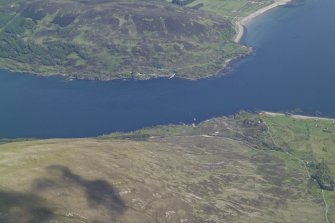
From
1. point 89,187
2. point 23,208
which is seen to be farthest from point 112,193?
point 23,208

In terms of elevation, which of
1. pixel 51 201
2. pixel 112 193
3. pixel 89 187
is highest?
pixel 51 201

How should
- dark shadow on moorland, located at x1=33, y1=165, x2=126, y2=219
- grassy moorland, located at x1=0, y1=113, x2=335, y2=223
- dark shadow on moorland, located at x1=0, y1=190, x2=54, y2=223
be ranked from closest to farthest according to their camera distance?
1. dark shadow on moorland, located at x1=0, y1=190, x2=54, y2=223
2. grassy moorland, located at x1=0, y1=113, x2=335, y2=223
3. dark shadow on moorland, located at x1=33, y1=165, x2=126, y2=219

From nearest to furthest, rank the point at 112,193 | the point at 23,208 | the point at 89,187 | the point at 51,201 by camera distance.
A: the point at 23,208 < the point at 51,201 < the point at 89,187 < the point at 112,193

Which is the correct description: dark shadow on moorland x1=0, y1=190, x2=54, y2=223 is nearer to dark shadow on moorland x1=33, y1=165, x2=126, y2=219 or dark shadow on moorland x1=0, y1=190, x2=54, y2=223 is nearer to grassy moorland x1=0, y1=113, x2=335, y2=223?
grassy moorland x1=0, y1=113, x2=335, y2=223

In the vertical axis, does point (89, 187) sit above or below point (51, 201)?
below

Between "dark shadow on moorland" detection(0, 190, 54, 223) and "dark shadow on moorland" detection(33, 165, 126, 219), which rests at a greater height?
"dark shadow on moorland" detection(0, 190, 54, 223)

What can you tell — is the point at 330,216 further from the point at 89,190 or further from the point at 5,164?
the point at 5,164

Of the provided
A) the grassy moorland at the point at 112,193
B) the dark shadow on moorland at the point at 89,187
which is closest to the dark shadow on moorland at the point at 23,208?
the grassy moorland at the point at 112,193

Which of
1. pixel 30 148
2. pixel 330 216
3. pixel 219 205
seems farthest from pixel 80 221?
pixel 330 216

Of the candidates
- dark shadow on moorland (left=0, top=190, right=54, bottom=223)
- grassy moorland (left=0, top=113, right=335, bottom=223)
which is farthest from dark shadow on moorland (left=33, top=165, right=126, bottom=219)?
dark shadow on moorland (left=0, top=190, right=54, bottom=223)

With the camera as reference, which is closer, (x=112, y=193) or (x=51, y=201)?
(x=51, y=201)

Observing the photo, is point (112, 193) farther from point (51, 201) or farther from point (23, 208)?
point (23, 208)
